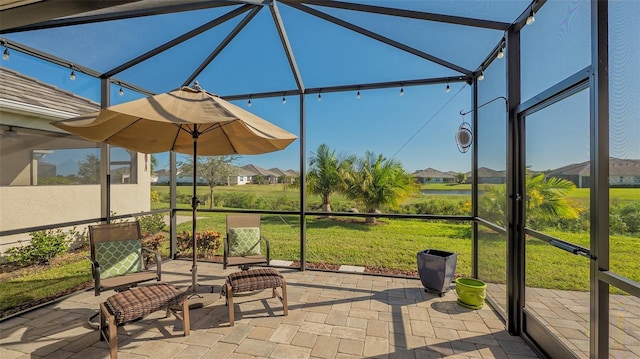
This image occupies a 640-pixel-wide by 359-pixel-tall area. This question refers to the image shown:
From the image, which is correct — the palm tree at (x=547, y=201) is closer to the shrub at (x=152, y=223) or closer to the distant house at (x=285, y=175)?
the distant house at (x=285, y=175)

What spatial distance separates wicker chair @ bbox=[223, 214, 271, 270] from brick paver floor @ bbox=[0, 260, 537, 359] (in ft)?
1.60

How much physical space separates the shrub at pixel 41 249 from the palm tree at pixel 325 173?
5.22 m

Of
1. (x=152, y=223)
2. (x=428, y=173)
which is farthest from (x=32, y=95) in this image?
(x=428, y=173)

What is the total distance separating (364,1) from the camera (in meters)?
2.75

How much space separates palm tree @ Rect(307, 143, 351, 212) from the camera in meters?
7.68

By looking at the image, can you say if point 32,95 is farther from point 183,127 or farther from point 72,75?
point 183,127

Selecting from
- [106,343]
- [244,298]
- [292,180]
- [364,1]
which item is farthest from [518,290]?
[292,180]

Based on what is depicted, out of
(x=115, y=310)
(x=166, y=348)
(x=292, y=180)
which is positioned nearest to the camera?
(x=115, y=310)

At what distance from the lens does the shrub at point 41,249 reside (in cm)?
379

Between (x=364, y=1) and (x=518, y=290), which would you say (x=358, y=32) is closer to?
(x=364, y=1)

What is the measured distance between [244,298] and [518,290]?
3197 millimetres

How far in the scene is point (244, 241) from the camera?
399cm

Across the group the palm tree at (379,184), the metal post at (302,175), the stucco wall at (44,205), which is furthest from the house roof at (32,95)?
the palm tree at (379,184)

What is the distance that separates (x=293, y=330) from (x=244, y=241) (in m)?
1.66
